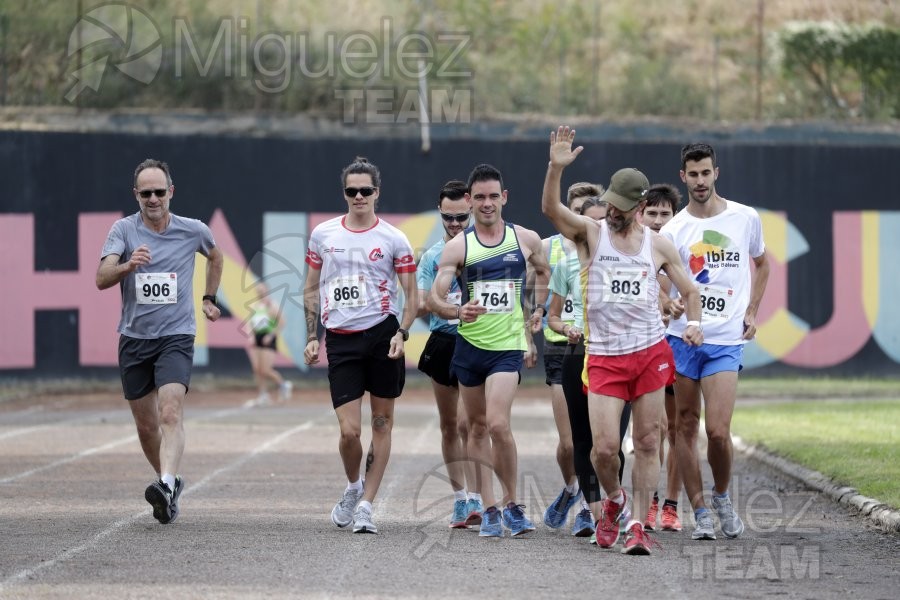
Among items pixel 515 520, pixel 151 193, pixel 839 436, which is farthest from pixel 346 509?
pixel 839 436

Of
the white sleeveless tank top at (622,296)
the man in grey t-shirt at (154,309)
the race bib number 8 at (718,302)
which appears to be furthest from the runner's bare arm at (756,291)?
the man in grey t-shirt at (154,309)

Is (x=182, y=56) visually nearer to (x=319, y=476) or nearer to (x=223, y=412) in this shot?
(x=223, y=412)

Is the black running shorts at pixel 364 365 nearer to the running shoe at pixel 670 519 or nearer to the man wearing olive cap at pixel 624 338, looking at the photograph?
the man wearing olive cap at pixel 624 338

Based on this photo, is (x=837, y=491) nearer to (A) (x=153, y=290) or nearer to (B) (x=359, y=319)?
(B) (x=359, y=319)

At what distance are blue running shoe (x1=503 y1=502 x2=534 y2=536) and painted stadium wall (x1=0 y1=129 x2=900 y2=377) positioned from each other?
631 inches

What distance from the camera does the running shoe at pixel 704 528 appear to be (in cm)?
955

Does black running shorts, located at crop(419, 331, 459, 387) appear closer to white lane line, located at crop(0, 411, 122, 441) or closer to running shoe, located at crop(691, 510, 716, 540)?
running shoe, located at crop(691, 510, 716, 540)

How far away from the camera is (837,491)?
459 inches

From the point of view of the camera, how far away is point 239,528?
1000 cm

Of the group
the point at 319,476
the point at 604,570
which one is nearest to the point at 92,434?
the point at 319,476

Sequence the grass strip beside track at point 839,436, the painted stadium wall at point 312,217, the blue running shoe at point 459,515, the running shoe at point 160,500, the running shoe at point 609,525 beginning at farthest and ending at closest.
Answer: the painted stadium wall at point 312,217 → the grass strip beside track at point 839,436 → the blue running shoe at point 459,515 → the running shoe at point 160,500 → the running shoe at point 609,525

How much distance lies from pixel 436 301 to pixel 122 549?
8.14ft

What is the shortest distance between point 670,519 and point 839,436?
235 inches

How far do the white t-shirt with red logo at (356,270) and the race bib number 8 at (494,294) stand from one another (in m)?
0.61
